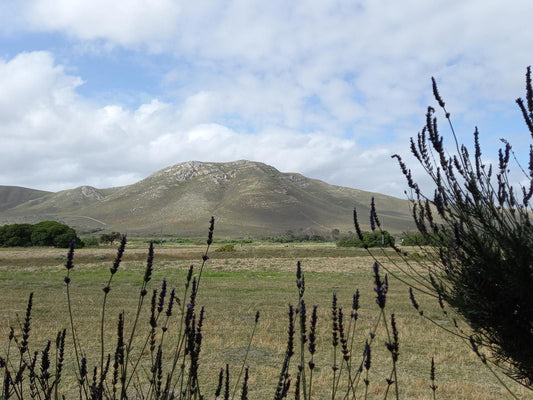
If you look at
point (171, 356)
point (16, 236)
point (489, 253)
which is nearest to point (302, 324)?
point (489, 253)

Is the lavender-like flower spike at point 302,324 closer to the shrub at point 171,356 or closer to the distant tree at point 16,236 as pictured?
the shrub at point 171,356

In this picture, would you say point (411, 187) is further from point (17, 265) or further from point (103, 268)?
point (17, 265)

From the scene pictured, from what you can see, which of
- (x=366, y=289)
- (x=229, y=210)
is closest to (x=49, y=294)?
(x=366, y=289)

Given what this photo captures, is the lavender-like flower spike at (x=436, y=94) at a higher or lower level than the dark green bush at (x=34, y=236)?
higher

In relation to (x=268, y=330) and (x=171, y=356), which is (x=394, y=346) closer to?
(x=171, y=356)

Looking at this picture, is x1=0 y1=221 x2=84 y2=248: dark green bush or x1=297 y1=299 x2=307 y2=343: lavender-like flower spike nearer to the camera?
x1=297 y1=299 x2=307 y2=343: lavender-like flower spike

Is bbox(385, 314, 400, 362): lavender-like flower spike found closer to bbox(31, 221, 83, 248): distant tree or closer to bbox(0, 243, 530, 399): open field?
bbox(0, 243, 530, 399): open field

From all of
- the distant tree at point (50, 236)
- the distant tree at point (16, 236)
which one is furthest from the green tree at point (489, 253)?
the distant tree at point (16, 236)

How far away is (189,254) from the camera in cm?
5116

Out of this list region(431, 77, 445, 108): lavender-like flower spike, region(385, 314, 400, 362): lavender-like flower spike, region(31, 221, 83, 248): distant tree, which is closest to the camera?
region(385, 314, 400, 362): lavender-like flower spike

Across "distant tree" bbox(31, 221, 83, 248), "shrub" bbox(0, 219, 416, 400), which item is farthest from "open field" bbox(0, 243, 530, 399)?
"distant tree" bbox(31, 221, 83, 248)

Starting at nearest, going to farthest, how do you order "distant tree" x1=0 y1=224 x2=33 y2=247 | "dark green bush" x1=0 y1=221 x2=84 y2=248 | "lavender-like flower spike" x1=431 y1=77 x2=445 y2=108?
"lavender-like flower spike" x1=431 y1=77 x2=445 y2=108 → "distant tree" x1=0 y1=224 x2=33 y2=247 → "dark green bush" x1=0 y1=221 x2=84 y2=248

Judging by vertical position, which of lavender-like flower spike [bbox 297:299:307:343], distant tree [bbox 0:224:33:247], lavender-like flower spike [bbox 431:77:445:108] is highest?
lavender-like flower spike [bbox 431:77:445:108]

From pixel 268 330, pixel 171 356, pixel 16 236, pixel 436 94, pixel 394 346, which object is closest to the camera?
pixel 394 346
